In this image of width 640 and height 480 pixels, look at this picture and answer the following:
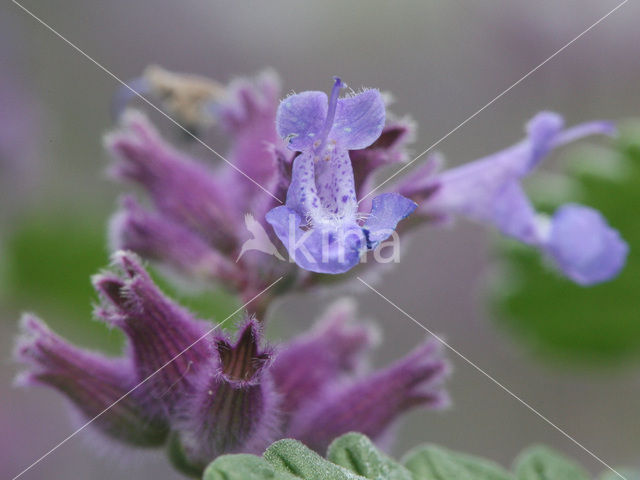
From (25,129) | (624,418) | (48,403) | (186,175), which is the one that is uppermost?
(624,418)

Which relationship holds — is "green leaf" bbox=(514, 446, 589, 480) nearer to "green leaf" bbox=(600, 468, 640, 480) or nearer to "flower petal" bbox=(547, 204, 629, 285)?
"green leaf" bbox=(600, 468, 640, 480)

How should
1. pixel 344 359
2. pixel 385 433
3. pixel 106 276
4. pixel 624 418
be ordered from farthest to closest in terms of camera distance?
pixel 624 418 < pixel 344 359 < pixel 385 433 < pixel 106 276

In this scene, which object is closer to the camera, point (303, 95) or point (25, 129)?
point (303, 95)

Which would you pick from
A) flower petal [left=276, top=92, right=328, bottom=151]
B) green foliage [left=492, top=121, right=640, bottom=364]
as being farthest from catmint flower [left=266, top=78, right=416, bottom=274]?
green foliage [left=492, top=121, right=640, bottom=364]

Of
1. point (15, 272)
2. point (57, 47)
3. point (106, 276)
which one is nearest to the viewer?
point (106, 276)

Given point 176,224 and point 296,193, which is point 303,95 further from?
point 176,224

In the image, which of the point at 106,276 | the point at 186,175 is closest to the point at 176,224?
the point at 186,175
